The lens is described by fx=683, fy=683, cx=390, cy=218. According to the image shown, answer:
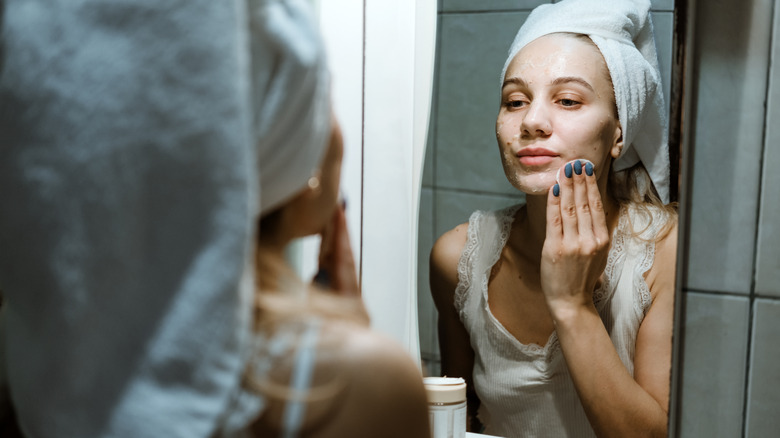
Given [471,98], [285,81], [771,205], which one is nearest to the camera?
[285,81]

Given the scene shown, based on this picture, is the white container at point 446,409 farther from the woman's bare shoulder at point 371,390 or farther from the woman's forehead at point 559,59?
the woman's forehead at point 559,59

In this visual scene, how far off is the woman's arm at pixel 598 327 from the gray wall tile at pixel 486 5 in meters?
0.20

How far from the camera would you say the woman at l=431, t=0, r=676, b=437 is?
707 millimetres

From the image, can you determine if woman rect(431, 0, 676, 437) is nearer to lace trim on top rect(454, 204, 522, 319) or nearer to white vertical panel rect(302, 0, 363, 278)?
lace trim on top rect(454, 204, 522, 319)

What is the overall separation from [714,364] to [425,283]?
330 millimetres

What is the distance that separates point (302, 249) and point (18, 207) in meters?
0.35

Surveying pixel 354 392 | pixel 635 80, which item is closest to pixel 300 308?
pixel 354 392

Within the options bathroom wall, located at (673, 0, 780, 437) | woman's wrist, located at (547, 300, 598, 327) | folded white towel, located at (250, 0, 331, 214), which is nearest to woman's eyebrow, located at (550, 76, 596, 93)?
bathroom wall, located at (673, 0, 780, 437)

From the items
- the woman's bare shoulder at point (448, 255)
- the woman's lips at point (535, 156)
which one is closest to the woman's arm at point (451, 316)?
the woman's bare shoulder at point (448, 255)

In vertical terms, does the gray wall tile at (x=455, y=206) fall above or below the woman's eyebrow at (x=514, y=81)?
below

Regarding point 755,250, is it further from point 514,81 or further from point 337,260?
point 337,260

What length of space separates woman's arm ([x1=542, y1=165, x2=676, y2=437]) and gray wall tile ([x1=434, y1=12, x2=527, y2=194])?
8cm

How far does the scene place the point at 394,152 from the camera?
86cm

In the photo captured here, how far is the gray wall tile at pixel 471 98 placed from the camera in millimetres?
772
